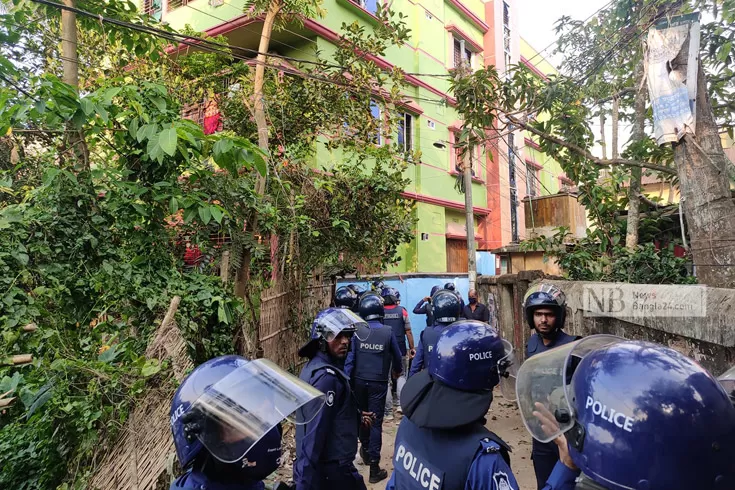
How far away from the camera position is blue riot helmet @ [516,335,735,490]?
1089mm

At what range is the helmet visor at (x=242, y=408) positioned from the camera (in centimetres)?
163

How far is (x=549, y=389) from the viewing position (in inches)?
62.2

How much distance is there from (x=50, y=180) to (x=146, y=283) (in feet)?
3.65

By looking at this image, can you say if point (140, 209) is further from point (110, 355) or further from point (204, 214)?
point (110, 355)

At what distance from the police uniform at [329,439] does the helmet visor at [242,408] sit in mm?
1147

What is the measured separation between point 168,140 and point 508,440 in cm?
532

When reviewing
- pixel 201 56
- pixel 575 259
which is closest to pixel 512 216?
pixel 575 259

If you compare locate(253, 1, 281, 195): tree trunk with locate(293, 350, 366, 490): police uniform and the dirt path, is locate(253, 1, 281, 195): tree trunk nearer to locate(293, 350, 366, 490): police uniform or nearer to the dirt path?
locate(293, 350, 366, 490): police uniform

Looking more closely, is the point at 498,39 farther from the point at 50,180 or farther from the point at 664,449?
the point at 664,449

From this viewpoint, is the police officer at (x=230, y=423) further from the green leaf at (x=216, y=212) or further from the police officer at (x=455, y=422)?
the green leaf at (x=216, y=212)

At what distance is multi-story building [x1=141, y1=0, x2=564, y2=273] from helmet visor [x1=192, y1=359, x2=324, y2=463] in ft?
29.0

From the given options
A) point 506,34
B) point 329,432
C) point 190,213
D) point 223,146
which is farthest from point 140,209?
point 506,34

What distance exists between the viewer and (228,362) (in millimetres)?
1922

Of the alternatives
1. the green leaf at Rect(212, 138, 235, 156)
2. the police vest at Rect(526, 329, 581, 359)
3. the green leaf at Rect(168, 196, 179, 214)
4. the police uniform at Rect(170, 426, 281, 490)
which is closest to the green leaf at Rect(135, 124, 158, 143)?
the green leaf at Rect(212, 138, 235, 156)
